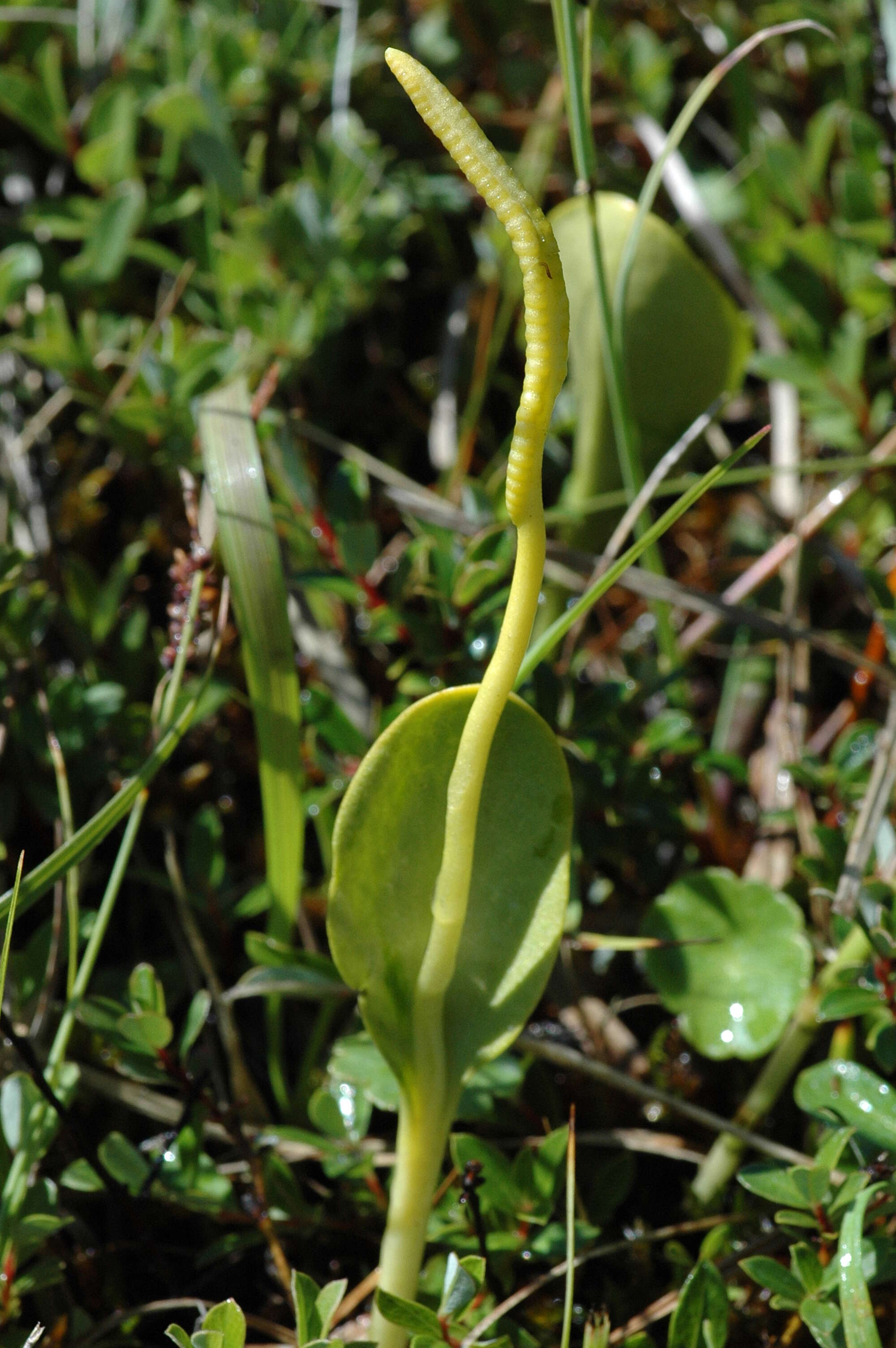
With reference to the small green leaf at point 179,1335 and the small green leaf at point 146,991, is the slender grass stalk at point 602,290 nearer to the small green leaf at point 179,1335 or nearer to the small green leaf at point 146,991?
the small green leaf at point 146,991

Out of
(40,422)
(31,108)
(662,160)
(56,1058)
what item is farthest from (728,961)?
(31,108)

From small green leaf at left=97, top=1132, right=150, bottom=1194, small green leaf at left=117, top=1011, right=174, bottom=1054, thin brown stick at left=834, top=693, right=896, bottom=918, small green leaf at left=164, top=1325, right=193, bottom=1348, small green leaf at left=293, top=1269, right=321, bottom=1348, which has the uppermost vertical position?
small green leaf at left=117, top=1011, right=174, bottom=1054

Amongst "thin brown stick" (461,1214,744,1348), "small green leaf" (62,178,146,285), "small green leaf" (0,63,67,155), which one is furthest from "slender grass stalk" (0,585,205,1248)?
"small green leaf" (0,63,67,155)

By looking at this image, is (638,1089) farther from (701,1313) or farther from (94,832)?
(94,832)

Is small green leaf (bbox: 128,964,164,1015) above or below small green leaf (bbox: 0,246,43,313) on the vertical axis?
Result: below

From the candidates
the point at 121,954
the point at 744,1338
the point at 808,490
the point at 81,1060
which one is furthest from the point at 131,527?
the point at 744,1338

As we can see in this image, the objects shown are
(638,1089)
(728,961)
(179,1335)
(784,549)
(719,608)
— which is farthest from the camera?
(784,549)

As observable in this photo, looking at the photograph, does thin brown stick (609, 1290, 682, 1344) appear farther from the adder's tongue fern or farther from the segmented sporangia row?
the segmented sporangia row
